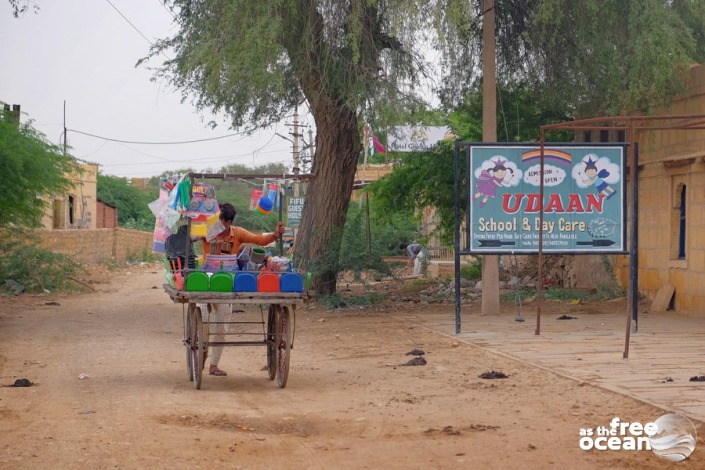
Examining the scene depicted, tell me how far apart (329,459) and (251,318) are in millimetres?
11246

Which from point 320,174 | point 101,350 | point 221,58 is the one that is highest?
point 221,58

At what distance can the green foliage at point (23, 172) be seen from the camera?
72.1ft

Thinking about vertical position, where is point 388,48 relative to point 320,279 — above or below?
above

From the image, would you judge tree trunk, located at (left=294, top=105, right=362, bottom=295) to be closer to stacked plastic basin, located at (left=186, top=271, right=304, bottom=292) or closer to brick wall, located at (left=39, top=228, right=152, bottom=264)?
stacked plastic basin, located at (left=186, top=271, right=304, bottom=292)

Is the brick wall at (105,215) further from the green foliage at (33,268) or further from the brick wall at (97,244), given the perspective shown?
the green foliage at (33,268)

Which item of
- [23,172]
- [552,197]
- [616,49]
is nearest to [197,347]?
[552,197]

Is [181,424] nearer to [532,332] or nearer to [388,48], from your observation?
[532,332]

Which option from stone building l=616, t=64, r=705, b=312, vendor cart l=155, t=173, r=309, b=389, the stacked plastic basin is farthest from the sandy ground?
stone building l=616, t=64, r=705, b=312

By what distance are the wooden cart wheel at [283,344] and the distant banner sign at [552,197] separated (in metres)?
5.13

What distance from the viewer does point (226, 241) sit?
409 inches

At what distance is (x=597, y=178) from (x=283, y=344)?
6.63 meters

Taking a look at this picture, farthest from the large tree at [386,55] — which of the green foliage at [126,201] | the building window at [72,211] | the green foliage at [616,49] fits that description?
the green foliage at [126,201]

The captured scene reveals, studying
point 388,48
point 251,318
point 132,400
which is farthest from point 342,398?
point 388,48

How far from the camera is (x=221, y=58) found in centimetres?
1645
